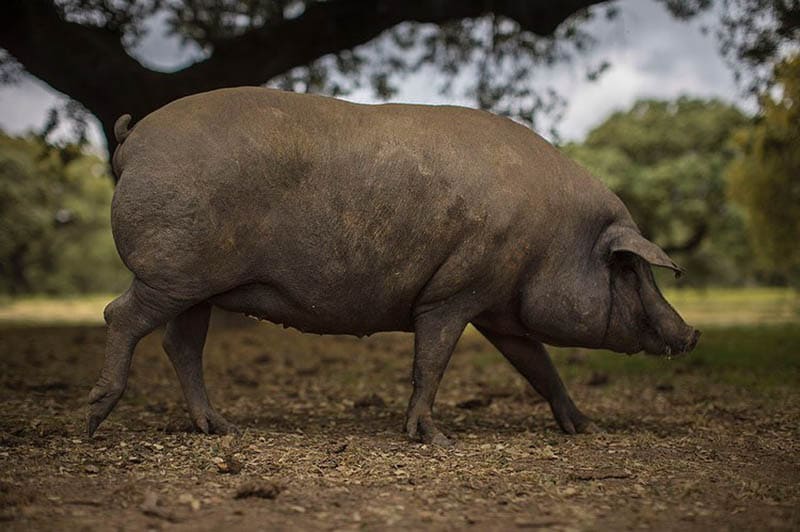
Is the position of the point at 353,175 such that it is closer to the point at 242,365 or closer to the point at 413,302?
the point at 413,302

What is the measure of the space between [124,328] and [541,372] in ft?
10.1

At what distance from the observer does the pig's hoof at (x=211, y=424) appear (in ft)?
18.9

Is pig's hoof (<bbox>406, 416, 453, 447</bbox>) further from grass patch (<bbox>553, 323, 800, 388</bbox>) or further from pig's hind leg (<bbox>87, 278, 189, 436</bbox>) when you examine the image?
grass patch (<bbox>553, 323, 800, 388</bbox>)

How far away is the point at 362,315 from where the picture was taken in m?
5.76

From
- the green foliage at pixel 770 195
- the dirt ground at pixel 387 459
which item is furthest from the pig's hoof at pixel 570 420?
the green foliage at pixel 770 195

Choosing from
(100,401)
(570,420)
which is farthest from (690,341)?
(100,401)

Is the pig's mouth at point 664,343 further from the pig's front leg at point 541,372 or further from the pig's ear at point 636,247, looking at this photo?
the pig's front leg at point 541,372

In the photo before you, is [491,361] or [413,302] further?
[491,361]

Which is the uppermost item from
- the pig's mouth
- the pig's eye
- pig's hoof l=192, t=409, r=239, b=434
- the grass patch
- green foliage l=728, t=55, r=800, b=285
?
green foliage l=728, t=55, r=800, b=285

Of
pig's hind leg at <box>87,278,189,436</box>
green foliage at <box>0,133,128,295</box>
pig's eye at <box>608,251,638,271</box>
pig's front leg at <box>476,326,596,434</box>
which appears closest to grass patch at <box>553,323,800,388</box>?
pig's front leg at <box>476,326,596,434</box>

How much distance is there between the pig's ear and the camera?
5.76 metres

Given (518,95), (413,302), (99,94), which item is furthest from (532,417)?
(99,94)

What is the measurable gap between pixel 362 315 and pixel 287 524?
2165 mm

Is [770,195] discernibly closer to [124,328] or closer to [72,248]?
[124,328]
